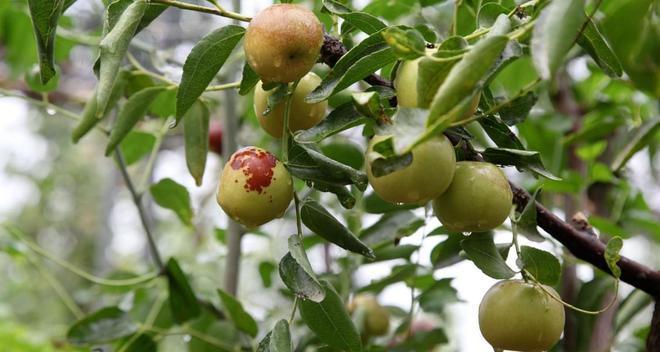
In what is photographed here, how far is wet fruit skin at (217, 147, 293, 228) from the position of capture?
0.50m

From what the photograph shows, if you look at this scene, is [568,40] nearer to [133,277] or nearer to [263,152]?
[263,152]

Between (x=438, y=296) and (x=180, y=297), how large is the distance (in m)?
0.28

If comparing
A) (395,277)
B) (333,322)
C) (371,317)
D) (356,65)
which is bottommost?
(371,317)

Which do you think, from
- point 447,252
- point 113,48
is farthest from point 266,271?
point 113,48

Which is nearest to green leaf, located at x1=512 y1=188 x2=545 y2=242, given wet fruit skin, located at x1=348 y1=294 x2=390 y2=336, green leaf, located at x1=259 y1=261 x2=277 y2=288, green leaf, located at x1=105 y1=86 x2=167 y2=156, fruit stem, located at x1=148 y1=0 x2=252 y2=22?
fruit stem, located at x1=148 y1=0 x2=252 y2=22

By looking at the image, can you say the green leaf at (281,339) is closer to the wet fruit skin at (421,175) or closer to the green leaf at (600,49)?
the wet fruit skin at (421,175)

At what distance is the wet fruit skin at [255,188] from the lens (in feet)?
1.64

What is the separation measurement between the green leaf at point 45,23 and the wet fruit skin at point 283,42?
11cm

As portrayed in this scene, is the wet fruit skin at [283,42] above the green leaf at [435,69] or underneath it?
underneath

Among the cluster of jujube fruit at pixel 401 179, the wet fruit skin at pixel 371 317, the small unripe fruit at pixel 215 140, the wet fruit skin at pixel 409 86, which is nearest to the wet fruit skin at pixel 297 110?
the cluster of jujube fruit at pixel 401 179

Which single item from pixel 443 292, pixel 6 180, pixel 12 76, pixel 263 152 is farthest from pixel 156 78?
pixel 6 180

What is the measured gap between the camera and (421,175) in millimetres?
429

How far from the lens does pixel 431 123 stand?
366 millimetres

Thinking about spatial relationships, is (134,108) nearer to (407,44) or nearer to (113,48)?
(113,48)
